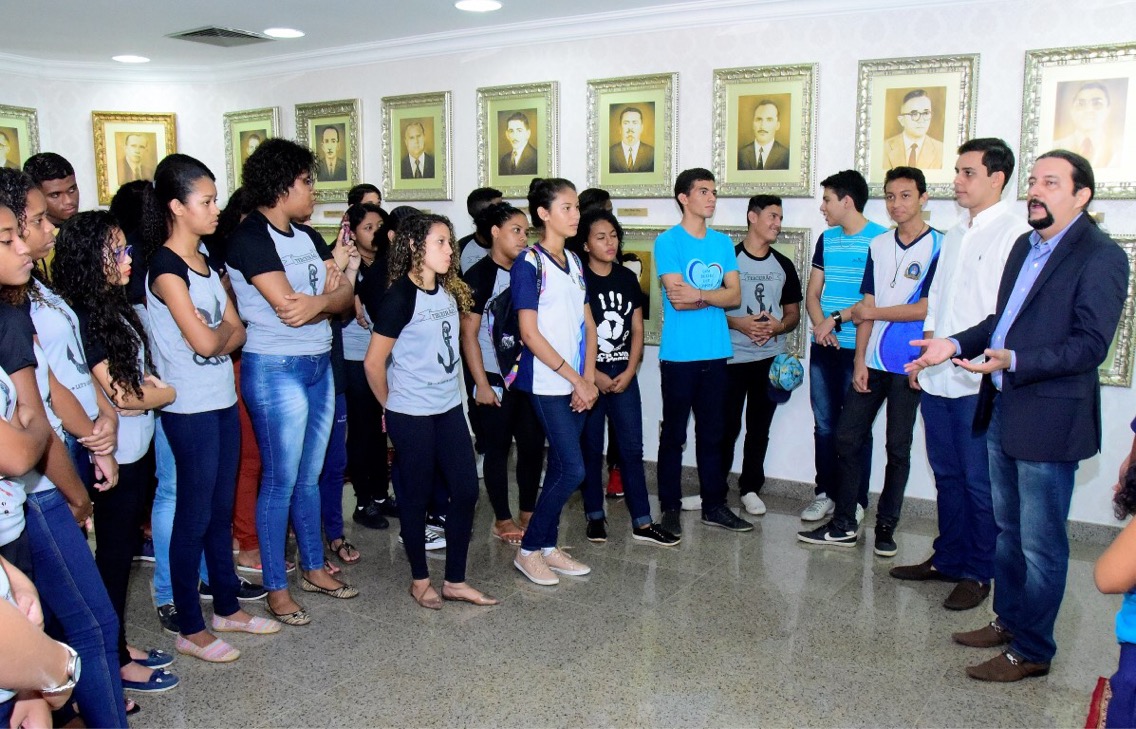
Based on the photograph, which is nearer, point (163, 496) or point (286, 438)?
point (163, 496)

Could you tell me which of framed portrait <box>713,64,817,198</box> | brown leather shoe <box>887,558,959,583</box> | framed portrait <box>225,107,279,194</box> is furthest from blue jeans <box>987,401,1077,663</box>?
framed portrait <box>225,107,279,194</box>

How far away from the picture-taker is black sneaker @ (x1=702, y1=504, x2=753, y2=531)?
16.5ft

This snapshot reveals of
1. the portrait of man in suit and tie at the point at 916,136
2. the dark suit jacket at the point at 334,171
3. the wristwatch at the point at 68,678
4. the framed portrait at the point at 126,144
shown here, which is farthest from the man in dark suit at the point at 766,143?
the framed portrait at the point at 126,144

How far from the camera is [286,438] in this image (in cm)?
364

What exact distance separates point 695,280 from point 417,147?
10.3 feet

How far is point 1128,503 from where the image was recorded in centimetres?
191

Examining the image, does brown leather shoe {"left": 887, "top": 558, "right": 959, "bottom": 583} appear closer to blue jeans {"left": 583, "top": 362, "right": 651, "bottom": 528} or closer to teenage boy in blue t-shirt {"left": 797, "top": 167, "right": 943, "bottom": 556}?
teenage boy in blue t-shirt {"left": 797, "top": 167, "right": 943, "bottom": 556}

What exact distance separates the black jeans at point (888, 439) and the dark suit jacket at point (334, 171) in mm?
4541

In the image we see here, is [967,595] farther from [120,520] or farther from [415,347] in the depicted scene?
[120,520]

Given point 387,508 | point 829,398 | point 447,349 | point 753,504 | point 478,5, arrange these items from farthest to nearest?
point 478,5 < point 753,504 < point 387,508 < point 829,398 < point 447,349

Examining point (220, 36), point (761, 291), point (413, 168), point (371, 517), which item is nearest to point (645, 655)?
point (371, 517)

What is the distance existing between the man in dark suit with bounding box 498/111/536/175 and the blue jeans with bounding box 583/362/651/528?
94.1 inches

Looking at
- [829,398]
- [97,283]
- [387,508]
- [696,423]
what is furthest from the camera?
[387,508]

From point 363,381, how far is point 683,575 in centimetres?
205
